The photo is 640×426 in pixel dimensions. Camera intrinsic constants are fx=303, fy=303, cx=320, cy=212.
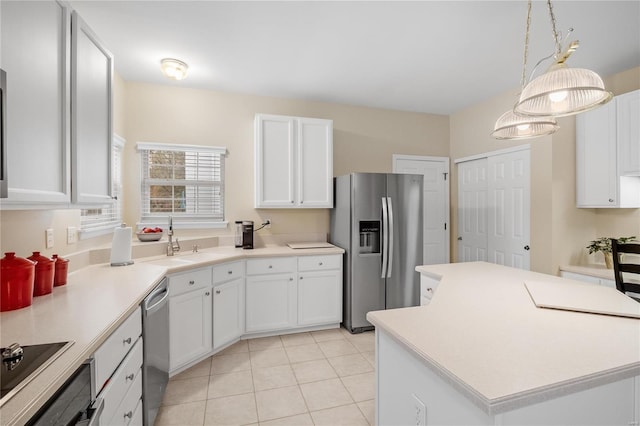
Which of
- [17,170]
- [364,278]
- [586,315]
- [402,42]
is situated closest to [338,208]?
[364,278]

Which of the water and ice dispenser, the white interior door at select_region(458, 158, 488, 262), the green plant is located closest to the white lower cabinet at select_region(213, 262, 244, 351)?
the water and ice dispenser

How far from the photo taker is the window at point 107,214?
2.37 m

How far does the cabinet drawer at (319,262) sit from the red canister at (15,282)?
220 centimetres

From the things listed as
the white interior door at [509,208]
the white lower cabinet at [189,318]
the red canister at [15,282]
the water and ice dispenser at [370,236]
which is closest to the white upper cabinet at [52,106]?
the red canister at [15,282]

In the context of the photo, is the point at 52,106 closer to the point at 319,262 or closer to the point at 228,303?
the point at 228,303

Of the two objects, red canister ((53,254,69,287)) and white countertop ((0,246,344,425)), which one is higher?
red canister ((53,254,69,287))

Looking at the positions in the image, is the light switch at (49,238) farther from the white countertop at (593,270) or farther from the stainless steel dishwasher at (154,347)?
the white countertop at (593,270)

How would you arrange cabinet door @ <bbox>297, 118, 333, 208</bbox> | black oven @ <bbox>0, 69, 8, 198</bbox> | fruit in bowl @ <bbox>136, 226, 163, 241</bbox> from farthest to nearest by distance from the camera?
cabinet door @ <bbox>297, 118, 333, 208</bbox>, fruit in bowl @ <bbox>136, 226, 163, 241</bbox>, black oven @ <bbox>0, 69, 8, 198</bbox>

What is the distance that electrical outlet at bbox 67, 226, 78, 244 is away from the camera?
6.92ft

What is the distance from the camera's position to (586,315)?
133cm

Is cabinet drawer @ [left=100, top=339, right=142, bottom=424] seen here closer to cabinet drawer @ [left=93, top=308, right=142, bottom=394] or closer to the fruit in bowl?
cabinet drawer @ [left=93, top=308, right=142, bottom=394]

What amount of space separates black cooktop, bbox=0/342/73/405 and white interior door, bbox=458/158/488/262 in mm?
4333

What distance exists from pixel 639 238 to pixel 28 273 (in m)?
4.80

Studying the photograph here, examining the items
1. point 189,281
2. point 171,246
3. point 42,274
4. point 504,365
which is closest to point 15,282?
point 42,274
